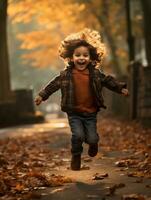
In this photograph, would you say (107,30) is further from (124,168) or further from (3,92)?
(124,168)

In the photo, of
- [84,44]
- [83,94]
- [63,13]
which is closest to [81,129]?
[83,94]

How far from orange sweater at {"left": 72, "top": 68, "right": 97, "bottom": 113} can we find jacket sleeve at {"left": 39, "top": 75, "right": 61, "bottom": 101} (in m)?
0.24

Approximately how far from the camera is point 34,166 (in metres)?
8.09

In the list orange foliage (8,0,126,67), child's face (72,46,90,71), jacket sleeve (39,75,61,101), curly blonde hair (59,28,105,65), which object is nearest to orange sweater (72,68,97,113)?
child's face (72,46,90,71)

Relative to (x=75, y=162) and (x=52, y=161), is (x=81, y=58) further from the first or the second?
(x=52, y=161)

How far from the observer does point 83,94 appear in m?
7.22

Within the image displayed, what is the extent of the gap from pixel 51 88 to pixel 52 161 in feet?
6.06

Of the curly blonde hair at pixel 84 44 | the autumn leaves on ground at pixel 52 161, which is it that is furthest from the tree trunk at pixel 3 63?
the curly blonde hair at pixel 84 44

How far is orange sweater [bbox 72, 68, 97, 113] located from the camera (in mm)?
7219

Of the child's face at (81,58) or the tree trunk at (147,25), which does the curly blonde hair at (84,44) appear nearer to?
the child's face at (81,58)

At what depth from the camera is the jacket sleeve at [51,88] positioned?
7334 mm

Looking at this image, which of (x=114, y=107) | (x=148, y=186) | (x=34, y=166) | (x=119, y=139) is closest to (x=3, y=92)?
(x=114, y=107)

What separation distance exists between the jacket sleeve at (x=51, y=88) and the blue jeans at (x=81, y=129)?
16.5 inches

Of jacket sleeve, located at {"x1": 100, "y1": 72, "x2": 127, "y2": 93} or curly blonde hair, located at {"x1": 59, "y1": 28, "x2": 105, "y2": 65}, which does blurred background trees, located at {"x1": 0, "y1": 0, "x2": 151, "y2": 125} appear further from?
jacket sleeve, located at {"x1": 100, "y1": 72, "x2": 127, "y2": 93}
